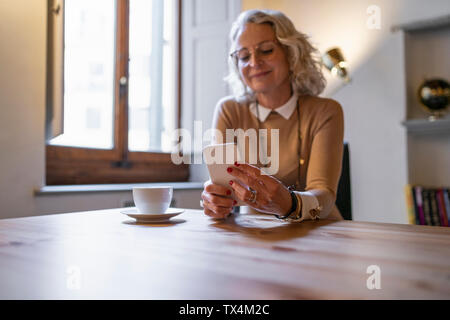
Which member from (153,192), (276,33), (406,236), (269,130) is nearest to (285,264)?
(406,236)

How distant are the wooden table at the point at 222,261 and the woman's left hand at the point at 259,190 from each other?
0.07 meters

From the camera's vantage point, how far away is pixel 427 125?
8.42ft

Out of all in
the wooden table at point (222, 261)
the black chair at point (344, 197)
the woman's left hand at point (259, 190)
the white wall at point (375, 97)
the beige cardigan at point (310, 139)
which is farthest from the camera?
the white wall at point (375, 97)

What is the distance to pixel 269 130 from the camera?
1493 millimetres

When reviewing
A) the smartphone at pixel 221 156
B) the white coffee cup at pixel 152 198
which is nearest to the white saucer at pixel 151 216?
the white coffee cup at pixel 152 198

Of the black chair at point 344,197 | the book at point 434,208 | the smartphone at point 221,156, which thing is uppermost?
the smartphone at point 221,156

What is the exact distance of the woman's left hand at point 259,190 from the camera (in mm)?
857

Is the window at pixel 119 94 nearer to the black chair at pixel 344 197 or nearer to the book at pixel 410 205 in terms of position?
the black chair at pixel 344 197

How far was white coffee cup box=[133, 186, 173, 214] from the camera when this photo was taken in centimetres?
92

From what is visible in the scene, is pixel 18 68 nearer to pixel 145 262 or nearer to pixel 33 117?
pixel 33 117

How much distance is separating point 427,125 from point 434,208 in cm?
55

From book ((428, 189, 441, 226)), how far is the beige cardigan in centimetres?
144

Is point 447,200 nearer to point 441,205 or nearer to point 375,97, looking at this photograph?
point 441,205
